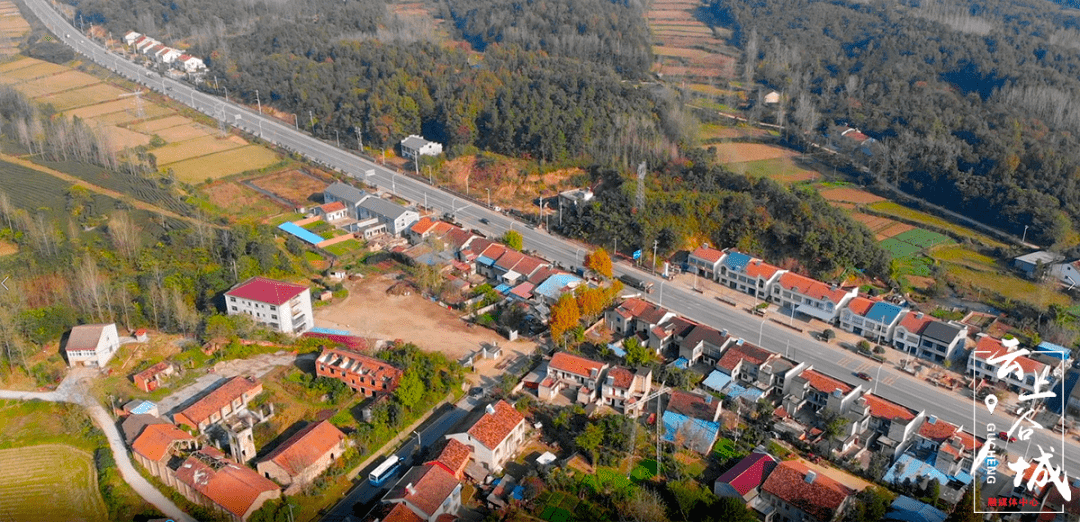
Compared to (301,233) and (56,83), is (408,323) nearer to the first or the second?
(301,233)

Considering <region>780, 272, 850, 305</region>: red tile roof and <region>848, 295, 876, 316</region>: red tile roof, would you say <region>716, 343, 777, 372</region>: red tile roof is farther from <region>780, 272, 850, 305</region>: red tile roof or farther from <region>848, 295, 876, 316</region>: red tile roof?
<region>780, 272, 850, 305</region>: red tile roof

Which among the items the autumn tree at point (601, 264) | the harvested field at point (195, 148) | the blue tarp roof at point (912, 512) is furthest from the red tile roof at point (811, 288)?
the harvested field at point (195, 148)

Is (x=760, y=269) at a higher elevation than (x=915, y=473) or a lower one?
higher

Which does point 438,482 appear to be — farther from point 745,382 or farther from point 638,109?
point 638,109

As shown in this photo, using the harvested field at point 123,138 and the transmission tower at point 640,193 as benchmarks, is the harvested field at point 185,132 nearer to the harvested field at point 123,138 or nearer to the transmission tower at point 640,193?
the harvested field at point 123,138

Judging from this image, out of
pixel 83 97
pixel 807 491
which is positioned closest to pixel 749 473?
pixel 807 491

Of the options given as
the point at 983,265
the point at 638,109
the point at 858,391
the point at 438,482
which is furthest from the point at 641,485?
the point at 638,109
